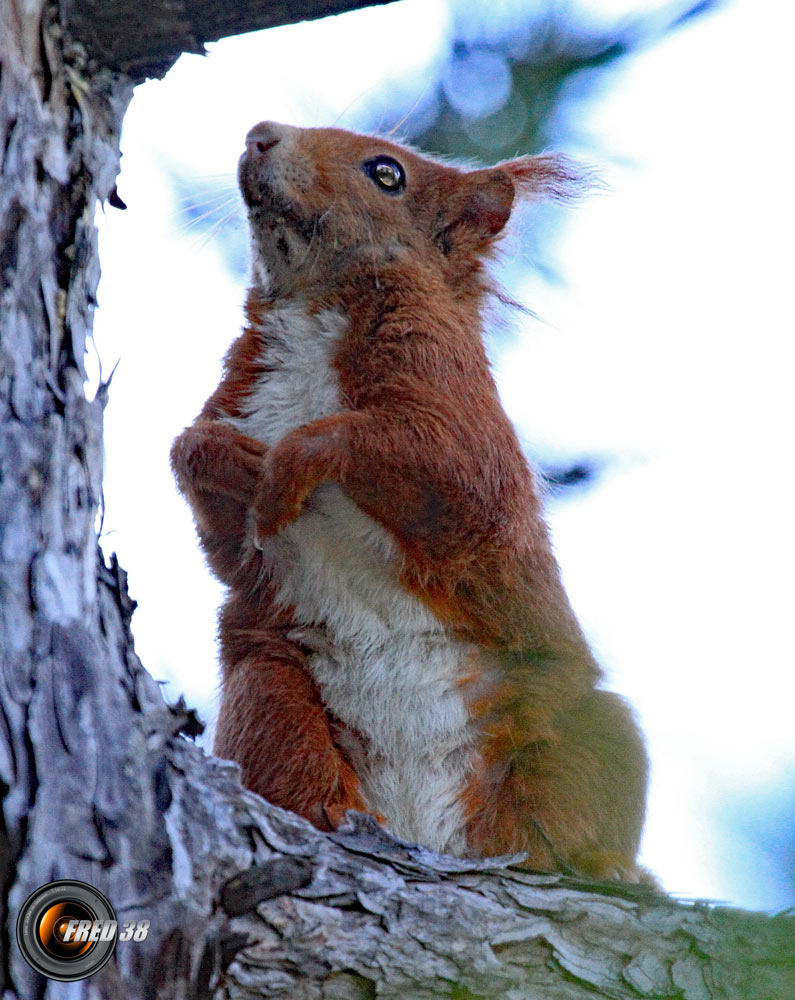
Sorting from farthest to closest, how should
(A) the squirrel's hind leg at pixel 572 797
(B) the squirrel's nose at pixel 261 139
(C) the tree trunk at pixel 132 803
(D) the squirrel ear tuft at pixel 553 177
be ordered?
(D) the squirrel ear tuft at pixel 553 177
(B) the squirrel's nose at pixel 261 139
(A) the squirrel's hind leg at pixel 572 797
(C) the tree trunk at pixel 132 803

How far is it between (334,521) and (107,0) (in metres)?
1.69

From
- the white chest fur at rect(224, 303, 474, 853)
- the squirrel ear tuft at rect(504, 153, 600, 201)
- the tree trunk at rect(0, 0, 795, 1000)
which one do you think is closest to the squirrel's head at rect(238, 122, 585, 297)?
the squirrel ear tuft at rect(504, 153, 600, 201)

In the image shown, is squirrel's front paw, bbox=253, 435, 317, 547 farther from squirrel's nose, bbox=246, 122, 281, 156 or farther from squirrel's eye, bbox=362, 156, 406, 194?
squirrel's eye, bbox=362, 156, 406, 194

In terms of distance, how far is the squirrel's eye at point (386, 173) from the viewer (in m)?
4.42

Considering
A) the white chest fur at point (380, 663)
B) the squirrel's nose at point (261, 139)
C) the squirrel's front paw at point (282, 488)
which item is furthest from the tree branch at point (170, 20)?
the white chest fur at point (380, 663)

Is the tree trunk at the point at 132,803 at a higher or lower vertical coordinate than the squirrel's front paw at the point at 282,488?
lower

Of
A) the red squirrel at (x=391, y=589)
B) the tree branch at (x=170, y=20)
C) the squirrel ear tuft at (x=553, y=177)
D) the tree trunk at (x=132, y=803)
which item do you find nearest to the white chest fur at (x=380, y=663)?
the red squirrel at (x=391, y=589)

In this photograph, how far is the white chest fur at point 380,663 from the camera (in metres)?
3.56

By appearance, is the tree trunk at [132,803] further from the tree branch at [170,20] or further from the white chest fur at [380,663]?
the white chest fur at [380,663]

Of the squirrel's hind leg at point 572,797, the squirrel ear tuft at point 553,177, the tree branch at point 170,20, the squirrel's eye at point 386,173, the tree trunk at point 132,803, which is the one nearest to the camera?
the tree trunk at point 132,803

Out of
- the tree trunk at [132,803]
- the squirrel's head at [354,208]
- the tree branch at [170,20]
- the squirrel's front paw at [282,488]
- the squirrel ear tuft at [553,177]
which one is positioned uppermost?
the squirrel ear tuft at [553,177]

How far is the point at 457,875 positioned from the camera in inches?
107

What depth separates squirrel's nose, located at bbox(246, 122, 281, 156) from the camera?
4.13 meters

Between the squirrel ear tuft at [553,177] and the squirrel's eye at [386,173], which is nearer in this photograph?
the squirrel's eye at [386,173]
